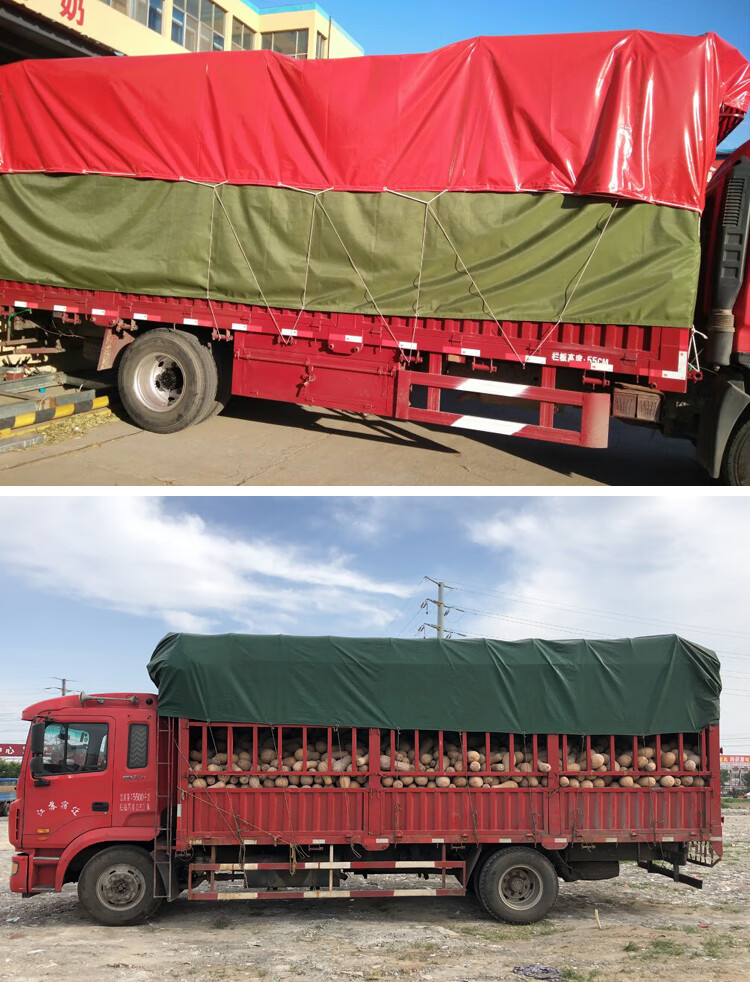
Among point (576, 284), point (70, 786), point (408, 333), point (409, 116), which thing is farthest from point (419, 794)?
point (409, 116)

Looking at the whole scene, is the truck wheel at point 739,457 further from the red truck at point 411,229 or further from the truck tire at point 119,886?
the truck tire at point 119,886

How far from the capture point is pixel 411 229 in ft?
30.9

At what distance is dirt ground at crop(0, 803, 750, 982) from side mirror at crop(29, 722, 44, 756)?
1385 mm

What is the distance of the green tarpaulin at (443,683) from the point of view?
24.6ft

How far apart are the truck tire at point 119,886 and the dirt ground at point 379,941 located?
0.15 meters

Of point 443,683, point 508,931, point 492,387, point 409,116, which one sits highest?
point 409,116

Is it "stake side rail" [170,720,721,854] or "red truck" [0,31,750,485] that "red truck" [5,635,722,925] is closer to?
"stake side rail" [170,720,721,854]

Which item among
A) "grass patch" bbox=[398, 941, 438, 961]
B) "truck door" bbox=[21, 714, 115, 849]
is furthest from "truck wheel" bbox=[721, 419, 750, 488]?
"truck door" bbox=[21, 714, 115, 849]

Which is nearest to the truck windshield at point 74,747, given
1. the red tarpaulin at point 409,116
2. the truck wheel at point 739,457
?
the red tarpaulin at point 409,116

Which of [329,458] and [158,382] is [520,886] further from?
[158,382]

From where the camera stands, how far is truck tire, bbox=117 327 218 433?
1077 centimetres

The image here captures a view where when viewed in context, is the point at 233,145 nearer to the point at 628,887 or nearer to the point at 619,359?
the point at 619,359

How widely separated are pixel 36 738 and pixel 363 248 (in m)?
5.88

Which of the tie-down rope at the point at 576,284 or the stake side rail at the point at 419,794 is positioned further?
the tie-down rope at the point at 576,284
